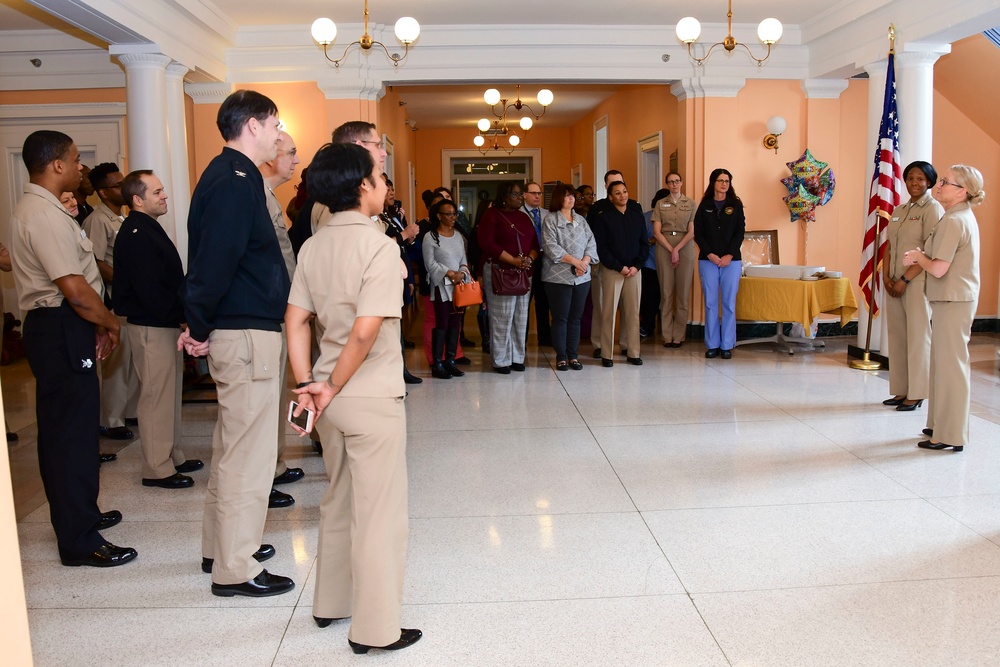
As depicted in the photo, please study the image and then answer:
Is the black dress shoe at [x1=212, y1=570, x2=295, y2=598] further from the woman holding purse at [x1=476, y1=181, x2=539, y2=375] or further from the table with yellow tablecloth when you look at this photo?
the table with yellow tablecloth

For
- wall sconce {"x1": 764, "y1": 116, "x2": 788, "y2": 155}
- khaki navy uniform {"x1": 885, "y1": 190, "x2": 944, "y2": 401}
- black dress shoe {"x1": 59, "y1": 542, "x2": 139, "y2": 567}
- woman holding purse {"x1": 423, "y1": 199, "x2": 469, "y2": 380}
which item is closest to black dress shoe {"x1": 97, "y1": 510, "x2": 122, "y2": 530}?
black dress shoe {"x1": 59, "y1": 542, "x2": 139, "y2": 567}

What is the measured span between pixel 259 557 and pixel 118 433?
2.59m

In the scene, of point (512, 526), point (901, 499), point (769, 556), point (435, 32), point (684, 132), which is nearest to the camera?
point (769, 556)

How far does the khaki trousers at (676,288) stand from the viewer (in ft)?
29.3

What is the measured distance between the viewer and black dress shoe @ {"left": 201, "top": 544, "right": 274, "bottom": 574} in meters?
3.31

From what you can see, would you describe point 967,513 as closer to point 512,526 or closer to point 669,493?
point 669,493

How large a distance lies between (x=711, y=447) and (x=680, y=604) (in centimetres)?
212

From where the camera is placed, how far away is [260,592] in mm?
3088

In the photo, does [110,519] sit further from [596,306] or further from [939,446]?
[596,306]

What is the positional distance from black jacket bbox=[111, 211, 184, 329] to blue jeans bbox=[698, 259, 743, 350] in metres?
5.23

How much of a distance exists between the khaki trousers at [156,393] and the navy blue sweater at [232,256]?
1.58 meters

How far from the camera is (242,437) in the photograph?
2988mm

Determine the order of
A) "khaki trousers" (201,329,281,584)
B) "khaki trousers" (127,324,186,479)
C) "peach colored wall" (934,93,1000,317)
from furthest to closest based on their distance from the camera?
"peach colored wall" (934,93,1000,317), "khaki trousers" (127,324,186,479), "khaki trousers" (201,329,281,584)

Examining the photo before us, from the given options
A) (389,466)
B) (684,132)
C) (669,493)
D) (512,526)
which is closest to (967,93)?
(684,132)
